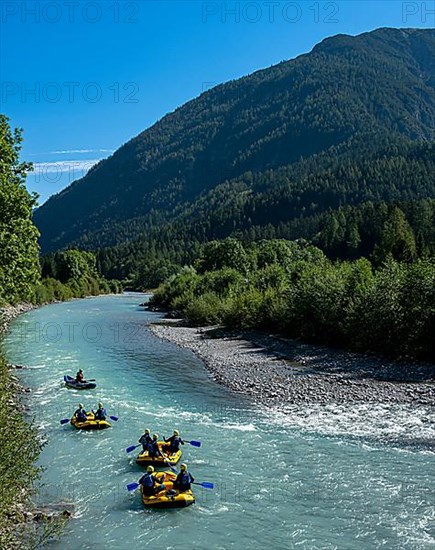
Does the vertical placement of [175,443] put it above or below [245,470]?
above

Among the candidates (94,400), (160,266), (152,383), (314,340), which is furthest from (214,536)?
(160,266)

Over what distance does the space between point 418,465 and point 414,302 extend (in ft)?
60.4

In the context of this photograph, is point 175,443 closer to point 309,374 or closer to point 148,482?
point 148,482

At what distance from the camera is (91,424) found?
22.3m

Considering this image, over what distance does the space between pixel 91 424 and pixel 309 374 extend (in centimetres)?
1452

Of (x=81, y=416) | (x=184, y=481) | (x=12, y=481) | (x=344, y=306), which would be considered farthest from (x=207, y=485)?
(x=344, y=306)

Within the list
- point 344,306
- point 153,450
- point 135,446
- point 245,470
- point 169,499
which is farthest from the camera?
point 344,306

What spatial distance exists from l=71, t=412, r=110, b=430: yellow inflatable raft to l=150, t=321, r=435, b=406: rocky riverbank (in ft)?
26.3

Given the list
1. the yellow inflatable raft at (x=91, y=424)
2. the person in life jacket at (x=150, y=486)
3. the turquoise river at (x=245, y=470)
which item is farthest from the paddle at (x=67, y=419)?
the person in life jacket at (x=150, y=486)

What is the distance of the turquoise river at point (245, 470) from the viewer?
13.8 metres

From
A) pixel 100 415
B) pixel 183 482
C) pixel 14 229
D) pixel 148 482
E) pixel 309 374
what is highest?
pixel 14 229

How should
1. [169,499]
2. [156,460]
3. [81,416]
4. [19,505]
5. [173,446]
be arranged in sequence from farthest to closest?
[81,416], [173,446], [156,460], [169,499], [19,505]

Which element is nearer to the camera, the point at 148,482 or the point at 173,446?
the point at 148,482

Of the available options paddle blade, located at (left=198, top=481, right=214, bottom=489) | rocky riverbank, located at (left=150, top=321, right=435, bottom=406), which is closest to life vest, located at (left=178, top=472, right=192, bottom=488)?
paddle blade, located at (left=198, top=481, right=214, bottom=489)
